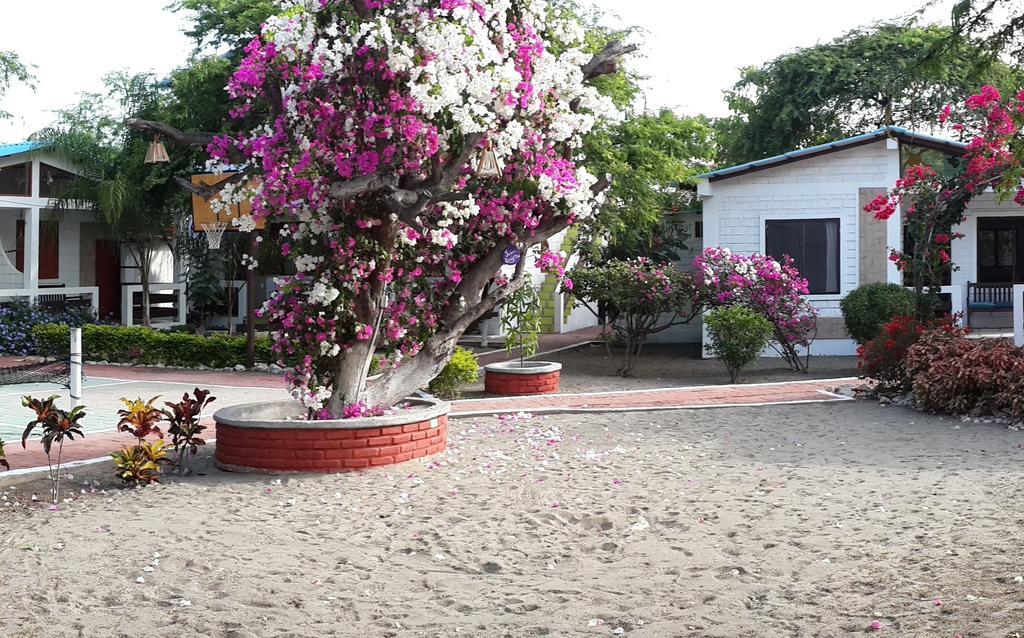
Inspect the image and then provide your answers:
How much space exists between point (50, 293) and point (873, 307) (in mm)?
15331

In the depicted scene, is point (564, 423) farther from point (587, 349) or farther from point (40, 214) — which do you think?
point (40, 214)

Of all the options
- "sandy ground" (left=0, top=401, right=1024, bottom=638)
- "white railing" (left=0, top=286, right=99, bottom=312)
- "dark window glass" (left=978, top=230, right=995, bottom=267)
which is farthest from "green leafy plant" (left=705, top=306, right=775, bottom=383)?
"white railing" (left=0, top=286, right=99, bottom=312)

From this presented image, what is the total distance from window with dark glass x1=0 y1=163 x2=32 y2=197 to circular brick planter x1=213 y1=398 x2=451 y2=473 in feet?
47.2

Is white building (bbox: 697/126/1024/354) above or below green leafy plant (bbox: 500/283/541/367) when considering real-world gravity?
above

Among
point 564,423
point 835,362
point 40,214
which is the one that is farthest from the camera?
point 40,214

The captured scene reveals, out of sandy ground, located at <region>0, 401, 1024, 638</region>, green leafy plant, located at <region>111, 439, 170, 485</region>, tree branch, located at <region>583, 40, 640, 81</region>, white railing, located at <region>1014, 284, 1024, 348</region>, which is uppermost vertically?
tree branch, located at <region>583, 40, 640, 81</region>

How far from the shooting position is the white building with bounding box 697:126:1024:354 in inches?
704

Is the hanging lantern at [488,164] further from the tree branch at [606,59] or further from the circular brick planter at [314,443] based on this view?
the circular brick planter at [314,443]

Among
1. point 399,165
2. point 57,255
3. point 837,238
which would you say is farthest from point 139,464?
point 57,255

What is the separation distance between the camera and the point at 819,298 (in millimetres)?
18016

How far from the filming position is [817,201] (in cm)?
1811

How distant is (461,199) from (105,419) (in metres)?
5.91

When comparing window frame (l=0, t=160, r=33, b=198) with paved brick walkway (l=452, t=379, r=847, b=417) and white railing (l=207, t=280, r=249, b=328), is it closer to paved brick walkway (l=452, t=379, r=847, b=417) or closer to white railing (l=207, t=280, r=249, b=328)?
white railing (l=207, t=280, r=249, b=328)

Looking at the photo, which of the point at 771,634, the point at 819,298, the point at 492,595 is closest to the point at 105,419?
the point at 492,595
